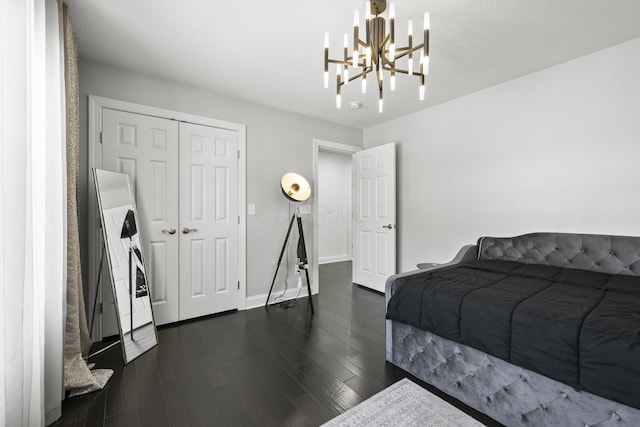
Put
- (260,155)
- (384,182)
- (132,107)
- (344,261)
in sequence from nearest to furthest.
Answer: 1. (132,107)
2. (260,155)
3. (384,182)
4. (344,261)

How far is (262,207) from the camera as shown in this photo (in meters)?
3.47

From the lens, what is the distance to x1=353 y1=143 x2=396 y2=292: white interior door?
12.6 ft

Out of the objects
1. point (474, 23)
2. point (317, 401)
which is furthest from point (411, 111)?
point (317, 401)

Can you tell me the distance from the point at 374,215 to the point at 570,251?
2.21m

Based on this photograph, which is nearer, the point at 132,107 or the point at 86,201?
the point at 86,201

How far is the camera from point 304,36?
7.02ft

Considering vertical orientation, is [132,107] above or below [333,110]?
below

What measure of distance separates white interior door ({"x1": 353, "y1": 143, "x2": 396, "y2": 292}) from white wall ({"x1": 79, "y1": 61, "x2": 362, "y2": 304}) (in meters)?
0.77

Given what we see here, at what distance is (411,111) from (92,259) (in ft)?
12.9

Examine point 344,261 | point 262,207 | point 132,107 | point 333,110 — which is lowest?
point 344,261

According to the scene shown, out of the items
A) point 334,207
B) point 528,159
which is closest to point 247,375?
point 528,159

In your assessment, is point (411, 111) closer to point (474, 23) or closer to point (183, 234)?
point (474, 23)

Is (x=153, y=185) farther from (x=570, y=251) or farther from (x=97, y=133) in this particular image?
(x=570, y=251)

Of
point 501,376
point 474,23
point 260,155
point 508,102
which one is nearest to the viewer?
point 501,376
